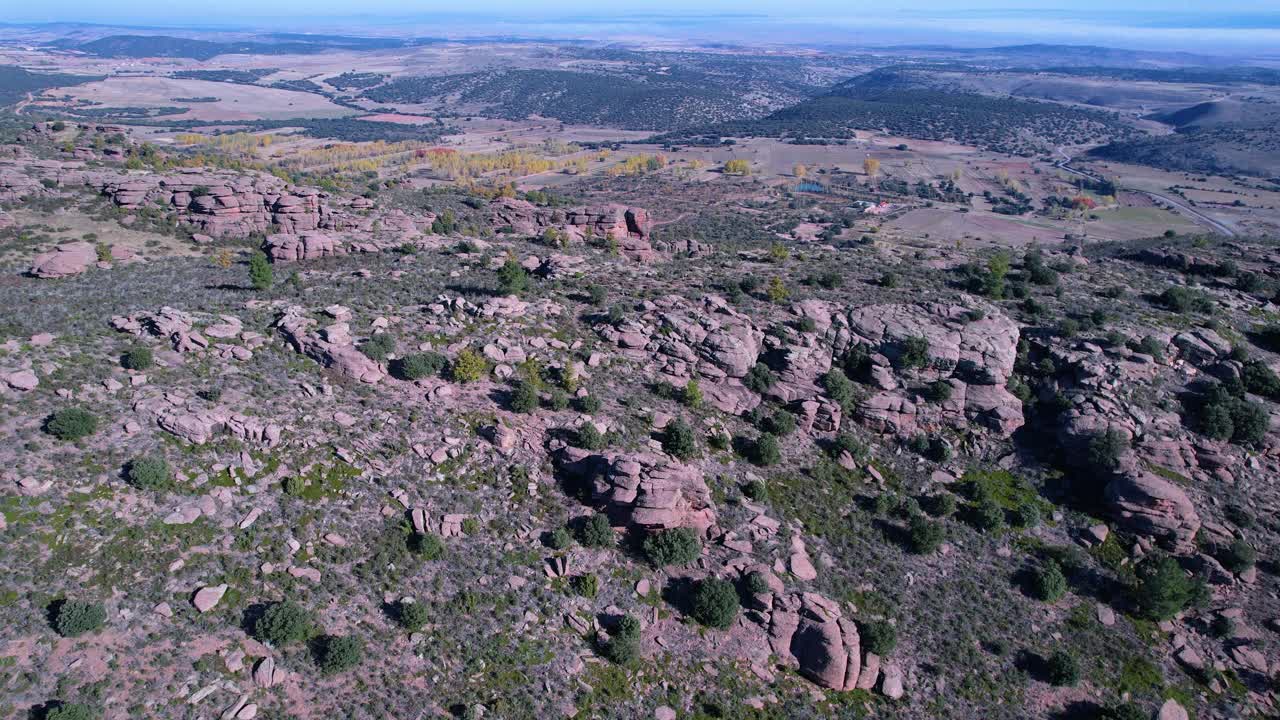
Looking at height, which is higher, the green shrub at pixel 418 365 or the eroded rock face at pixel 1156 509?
the green shrub at pixel 418 365

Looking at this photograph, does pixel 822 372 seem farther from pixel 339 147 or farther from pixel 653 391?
pixel 339 147

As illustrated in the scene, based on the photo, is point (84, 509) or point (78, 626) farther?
point (84, 509)

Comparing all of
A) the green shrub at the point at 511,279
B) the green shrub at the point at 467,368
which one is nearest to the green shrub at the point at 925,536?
the green shrub at the point at 467,368

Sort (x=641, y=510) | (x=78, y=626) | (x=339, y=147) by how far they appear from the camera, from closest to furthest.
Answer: (x=78, y=626) → (x=641, y=510) → (x=339, y=147)

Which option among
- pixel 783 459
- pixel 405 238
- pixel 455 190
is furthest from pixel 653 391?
pixel 455 190

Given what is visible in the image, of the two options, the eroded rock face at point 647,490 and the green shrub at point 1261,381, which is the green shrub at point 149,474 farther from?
the green shrub at point 1261,381

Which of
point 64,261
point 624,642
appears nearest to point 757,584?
point 624,642
